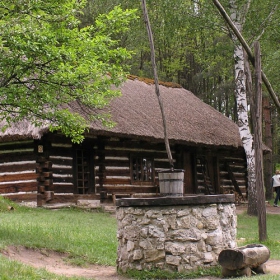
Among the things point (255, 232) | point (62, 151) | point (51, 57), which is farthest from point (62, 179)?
point (51, 57)

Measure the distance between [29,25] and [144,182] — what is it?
1173 centimetres

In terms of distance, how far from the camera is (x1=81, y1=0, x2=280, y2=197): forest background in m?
18.5

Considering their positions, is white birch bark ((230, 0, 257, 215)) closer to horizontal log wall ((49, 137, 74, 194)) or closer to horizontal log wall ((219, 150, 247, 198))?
horizontal log wall ((49, 137, 74, 194))

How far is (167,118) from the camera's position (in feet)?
70.7

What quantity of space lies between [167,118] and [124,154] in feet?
8.89

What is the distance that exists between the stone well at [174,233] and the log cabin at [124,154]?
798 cm

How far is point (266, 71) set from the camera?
22125 mm

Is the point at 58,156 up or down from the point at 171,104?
down

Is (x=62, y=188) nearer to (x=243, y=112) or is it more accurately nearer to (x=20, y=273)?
(x=243, y=112)

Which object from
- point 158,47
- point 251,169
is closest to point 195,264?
point 251,169

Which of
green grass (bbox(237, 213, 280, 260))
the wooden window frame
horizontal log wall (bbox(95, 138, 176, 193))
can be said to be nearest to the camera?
green grass (bbox(237, 213, 280, 260))

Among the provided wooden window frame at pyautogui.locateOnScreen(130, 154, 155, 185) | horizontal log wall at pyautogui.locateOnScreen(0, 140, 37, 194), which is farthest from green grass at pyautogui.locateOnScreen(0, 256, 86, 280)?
wooden window frame at pyautogui.locateOnScreen(130, 154, 155, 185)

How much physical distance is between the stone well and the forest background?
5.43 meters

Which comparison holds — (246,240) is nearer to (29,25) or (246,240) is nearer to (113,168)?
(29,25)
